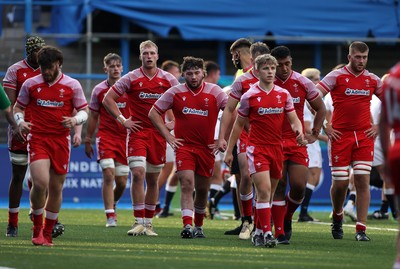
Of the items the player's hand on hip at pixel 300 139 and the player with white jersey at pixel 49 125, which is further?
the player's hand on hip at pixel 300 139

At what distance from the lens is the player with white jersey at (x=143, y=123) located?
1387cm

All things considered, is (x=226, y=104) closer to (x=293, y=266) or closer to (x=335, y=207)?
(x=335, y=207)

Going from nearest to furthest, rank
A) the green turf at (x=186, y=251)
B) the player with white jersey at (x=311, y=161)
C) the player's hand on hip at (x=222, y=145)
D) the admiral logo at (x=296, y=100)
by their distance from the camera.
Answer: the green turf at (x=186, y=251), the admiral logo at (x=296, y=100), the player's hand on hip at (x=222, y=145), the player with white jersey at (x=311, y=161)

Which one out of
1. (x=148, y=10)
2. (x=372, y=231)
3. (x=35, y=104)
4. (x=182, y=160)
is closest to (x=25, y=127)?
(x=35, y=104)

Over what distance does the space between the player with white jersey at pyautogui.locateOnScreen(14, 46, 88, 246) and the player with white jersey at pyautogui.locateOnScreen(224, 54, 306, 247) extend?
1.82m

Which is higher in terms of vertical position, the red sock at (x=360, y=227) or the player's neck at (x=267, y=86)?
the player's neck at (x=267, y=86)

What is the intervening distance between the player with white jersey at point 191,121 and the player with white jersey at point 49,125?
64.3 inches

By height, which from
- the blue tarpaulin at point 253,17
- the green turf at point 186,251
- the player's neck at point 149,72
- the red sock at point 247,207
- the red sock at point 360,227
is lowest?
the green turf at point 186,251

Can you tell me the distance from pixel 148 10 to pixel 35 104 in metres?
18.3

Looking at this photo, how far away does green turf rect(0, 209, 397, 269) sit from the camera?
Result: 10.2 metres

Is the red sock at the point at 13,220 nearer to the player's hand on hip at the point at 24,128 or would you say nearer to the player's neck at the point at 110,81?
the player's hand on hip at the point at 24,128

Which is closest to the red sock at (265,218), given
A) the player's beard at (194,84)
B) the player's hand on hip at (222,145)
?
the player's hand on hip at (222,145)

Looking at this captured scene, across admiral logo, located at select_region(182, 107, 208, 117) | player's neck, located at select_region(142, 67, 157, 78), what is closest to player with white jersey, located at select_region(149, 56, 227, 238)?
admiral logo, located at select_region(182, 107, 208, 117)

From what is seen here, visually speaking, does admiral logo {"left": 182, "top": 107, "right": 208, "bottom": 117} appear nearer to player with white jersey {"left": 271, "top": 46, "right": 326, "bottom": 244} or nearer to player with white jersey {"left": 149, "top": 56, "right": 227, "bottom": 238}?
player with white jersey {"left": 149, "top": 56, "right": 227, "bottom": 238}
